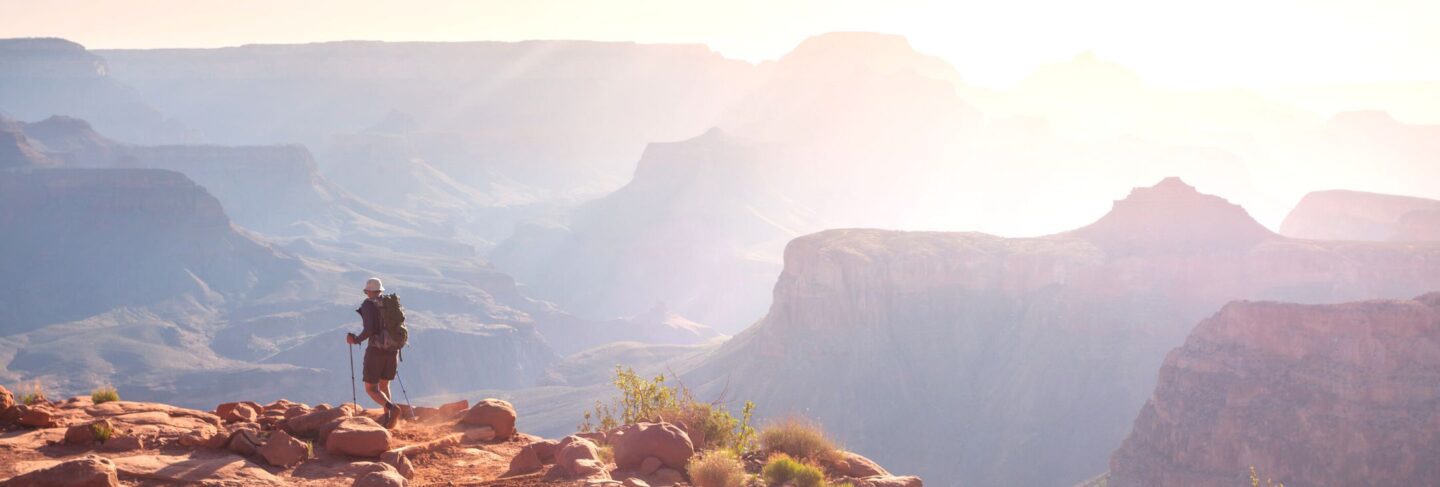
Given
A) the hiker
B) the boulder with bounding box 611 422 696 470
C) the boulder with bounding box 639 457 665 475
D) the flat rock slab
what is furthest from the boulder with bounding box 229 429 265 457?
the boulder with bounding box 639 457 665 475

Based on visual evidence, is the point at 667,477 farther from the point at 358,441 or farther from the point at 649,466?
the point at 358,441

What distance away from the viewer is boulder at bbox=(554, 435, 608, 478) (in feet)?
49.8

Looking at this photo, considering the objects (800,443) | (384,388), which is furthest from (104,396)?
(800,443)

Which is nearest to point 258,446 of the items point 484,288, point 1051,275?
point 1051,275

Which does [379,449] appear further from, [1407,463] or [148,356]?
[148,356]

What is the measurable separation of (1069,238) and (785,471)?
95.7 meters

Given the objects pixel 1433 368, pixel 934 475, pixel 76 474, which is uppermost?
pixel 76 474

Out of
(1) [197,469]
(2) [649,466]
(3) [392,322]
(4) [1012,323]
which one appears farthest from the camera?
(4) [1012,323]

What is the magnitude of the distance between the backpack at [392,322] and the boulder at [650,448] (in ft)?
17.4

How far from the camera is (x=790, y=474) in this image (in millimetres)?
15859

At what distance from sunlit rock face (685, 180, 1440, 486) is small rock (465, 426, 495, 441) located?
2573 inches

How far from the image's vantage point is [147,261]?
151375mm

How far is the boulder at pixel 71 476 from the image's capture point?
12.7m

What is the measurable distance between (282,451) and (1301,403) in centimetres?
6149
